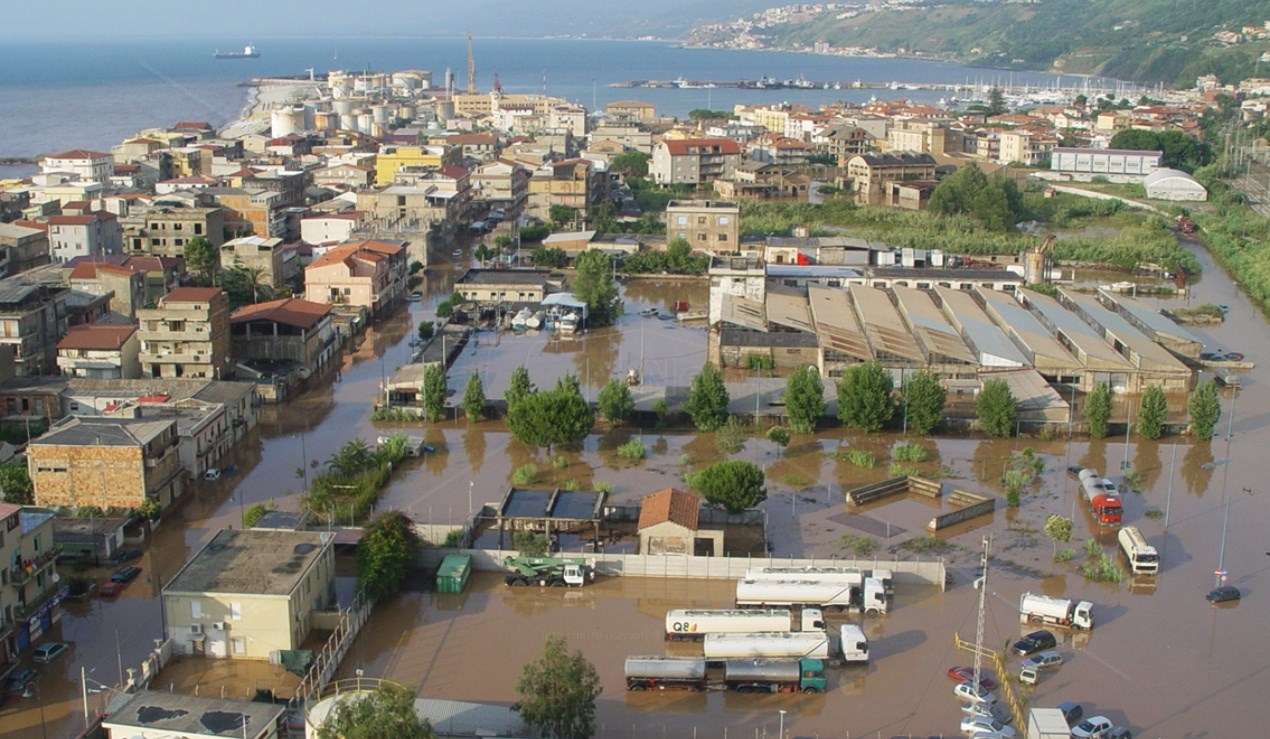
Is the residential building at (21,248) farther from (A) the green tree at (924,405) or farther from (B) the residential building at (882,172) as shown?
(B) the residential building at (882,172)

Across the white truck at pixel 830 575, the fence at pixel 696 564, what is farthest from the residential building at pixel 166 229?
the white truck at pixel 830 575

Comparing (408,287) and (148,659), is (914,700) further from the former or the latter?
(408,287)

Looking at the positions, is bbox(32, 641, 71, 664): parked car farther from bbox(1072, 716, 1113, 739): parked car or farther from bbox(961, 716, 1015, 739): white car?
bbox(1072, 716, 1113, 739): parked car

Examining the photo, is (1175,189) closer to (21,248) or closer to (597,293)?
(597,293)

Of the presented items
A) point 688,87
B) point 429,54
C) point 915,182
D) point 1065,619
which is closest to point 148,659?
point 1065,619

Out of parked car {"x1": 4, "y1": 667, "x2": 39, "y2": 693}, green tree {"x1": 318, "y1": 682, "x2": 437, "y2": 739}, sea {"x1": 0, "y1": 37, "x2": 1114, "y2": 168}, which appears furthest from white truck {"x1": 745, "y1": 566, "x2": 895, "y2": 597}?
sea {"x1": 0, "y1": 37, "x2": 1114, "y2": 168}
